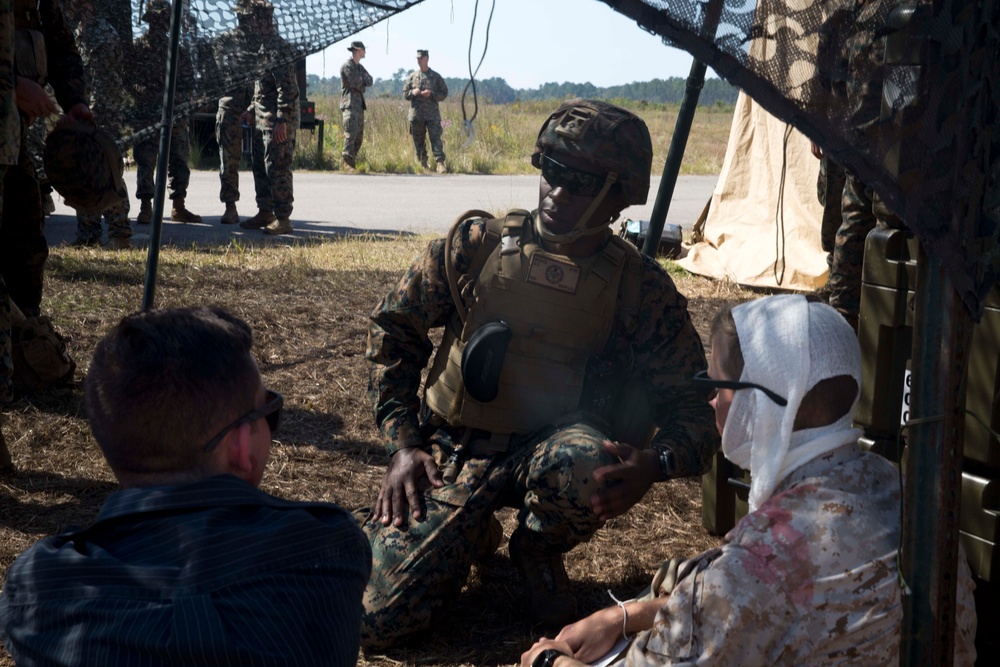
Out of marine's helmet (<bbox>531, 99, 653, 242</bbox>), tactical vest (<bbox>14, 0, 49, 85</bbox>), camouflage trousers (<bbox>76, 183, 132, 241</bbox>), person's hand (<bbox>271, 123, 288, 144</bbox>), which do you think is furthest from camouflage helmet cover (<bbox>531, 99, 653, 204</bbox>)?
person's hand (<bbox>271, 123, 288, 144</bbox>)

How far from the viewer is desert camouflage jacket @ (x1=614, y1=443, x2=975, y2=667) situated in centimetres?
181

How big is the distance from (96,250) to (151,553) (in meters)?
7.74

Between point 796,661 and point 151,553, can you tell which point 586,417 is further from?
point 151,553

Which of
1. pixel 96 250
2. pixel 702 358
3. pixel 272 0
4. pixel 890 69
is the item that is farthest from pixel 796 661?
pixel 96 250

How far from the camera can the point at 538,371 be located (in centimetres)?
341

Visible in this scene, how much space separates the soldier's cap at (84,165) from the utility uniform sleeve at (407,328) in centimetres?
131

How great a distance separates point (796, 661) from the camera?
1.83 metres

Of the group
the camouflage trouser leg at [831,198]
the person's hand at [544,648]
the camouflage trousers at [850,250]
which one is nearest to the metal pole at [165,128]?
the person's hand at [544,648]

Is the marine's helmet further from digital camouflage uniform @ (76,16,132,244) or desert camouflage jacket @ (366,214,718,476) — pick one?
digital camouflage uniform @ (76,16,132,244)

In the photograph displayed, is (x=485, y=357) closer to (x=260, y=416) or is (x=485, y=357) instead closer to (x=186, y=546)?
(x=260, y=416)

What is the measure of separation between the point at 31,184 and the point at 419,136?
16663 mm

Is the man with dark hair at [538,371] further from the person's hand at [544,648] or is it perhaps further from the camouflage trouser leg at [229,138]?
the camouflage trouser leg at [229,138]

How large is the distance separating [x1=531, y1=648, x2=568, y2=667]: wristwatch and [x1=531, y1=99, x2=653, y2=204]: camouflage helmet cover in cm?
154

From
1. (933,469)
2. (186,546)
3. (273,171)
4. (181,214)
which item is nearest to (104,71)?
(186,546)
